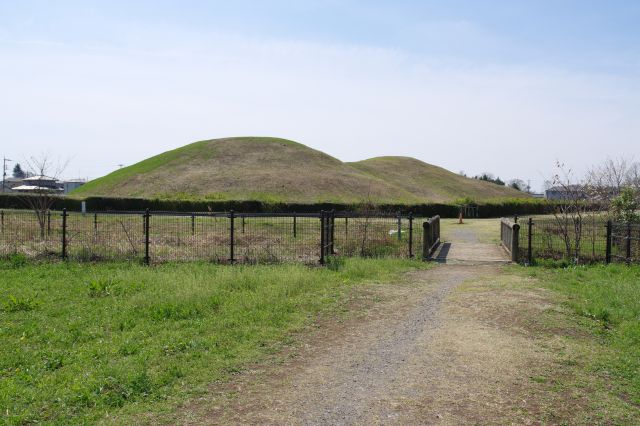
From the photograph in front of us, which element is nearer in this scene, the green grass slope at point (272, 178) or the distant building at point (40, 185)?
the distant building at point (40, 185)

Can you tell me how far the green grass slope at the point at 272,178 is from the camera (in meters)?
72.6

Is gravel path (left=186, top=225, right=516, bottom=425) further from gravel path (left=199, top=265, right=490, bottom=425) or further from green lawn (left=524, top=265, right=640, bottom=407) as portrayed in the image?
green lawn (left=524, top=265, right=640, bottom=407)

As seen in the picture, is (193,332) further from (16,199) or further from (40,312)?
(16,199)

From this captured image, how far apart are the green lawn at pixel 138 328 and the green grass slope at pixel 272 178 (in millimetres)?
47737

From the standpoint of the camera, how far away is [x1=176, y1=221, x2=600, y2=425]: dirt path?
5.46 meters

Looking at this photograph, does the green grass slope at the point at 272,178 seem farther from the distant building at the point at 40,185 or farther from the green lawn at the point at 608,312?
the green lawn at the point at 608,312

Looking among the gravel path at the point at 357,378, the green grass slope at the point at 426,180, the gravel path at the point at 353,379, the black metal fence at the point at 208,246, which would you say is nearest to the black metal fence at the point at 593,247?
the black metal fence at the point at 208,246

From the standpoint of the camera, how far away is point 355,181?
84500 mm

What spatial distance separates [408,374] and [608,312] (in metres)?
4.73

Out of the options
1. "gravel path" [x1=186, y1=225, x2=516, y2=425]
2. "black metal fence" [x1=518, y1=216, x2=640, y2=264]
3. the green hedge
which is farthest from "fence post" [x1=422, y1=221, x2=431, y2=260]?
the green hedge

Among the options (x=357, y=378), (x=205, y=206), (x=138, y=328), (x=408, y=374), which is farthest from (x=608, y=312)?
(x=205, y=206)

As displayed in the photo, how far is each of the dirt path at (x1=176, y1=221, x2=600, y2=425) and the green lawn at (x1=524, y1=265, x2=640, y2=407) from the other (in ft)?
2.27

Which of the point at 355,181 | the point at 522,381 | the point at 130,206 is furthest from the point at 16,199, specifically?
the point at 522,381

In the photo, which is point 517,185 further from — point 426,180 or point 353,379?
point 353,379
